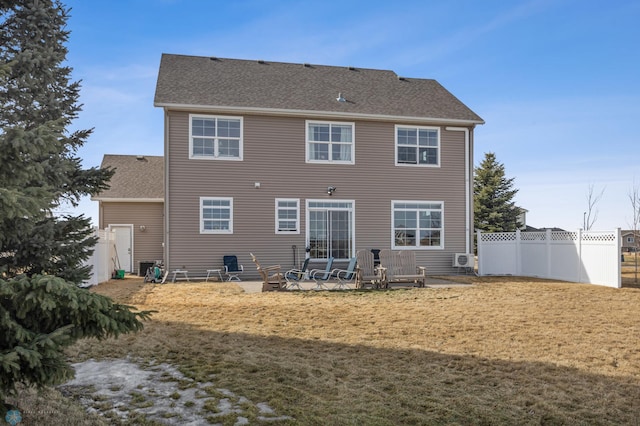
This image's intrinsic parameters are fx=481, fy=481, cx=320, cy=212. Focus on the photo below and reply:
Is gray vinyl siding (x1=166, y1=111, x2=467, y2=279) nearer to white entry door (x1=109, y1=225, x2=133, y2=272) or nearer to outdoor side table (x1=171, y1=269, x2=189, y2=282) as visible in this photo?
outdoor side table (x1=171, y1=269, x2=189, y2=282)

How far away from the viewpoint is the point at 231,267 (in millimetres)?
15852

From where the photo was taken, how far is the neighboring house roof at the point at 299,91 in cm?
1623

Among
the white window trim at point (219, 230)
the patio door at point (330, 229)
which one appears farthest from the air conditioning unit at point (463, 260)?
the white window trim at point (219, 230)

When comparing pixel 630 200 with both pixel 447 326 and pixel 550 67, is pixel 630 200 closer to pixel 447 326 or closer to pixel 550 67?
pixel 550 67

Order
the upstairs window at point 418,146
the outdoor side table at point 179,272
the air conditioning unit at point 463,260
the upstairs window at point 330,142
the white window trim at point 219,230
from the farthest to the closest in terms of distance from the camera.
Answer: the upstairs window at point 418,146
the air conditioning unit at point 463,260
the upstairs window at point 330,142
the white window trim at point 219,230
the outdoor side table at point 179,272

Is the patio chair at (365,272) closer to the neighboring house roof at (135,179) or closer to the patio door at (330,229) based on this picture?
the patio door at (330,229)

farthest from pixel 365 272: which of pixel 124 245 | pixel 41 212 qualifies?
pixel 124 245

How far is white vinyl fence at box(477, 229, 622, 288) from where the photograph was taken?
14.7 m

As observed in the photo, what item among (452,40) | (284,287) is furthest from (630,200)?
(284,287)

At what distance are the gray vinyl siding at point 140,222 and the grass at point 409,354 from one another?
10.1m

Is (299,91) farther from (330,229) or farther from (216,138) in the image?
(330,229)

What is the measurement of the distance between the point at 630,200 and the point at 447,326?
18.6 meters

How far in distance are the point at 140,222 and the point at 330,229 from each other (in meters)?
9.31

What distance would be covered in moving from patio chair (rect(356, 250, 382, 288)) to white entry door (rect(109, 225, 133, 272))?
11.7 meters
